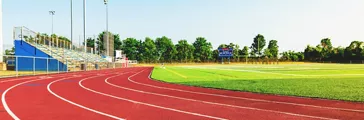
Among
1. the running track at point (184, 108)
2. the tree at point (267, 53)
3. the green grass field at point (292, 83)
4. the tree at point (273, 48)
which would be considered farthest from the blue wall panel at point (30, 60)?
the tree at point (273, 48)

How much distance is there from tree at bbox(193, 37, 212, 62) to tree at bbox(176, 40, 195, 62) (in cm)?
341

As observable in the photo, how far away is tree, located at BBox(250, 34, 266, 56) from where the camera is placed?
123519mm

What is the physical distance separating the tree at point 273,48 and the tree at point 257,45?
3.37 m

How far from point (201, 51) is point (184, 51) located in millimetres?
7190

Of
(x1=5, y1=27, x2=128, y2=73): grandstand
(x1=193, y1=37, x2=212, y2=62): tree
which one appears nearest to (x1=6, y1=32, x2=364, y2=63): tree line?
(x1=193, y1=37, x2=212, y2=62): tree

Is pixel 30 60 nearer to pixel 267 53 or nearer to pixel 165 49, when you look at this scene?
pixel 165 49

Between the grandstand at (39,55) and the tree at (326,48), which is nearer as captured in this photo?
the grandstand at (39,55)

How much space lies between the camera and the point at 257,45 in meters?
127

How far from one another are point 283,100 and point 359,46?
347 feet

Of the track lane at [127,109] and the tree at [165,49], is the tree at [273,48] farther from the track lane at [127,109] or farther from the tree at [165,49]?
the track lane at [127,109]

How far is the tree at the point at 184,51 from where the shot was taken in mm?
111625

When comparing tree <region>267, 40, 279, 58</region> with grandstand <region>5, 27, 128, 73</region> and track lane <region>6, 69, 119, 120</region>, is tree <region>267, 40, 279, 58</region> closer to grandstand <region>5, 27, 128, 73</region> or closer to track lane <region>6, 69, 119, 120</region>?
grandstand <region>5, 27, 128, 73</region>

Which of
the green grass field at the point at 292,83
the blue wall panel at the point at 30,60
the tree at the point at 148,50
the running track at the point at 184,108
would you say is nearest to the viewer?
the running track at the point at 184,108

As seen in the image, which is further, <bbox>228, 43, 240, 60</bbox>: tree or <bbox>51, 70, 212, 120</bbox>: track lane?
<bbox>228, 43, 240, 60</bbox>: tree
